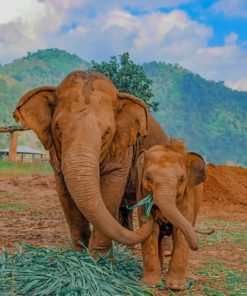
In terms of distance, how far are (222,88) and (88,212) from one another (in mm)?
Result: 143332

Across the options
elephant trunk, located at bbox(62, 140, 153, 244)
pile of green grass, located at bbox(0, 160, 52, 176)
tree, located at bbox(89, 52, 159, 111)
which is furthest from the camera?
tree, located at bbox(89, 52, 159, 111)

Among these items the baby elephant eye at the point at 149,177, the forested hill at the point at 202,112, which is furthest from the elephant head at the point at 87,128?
the forested hill at the point at 202,112

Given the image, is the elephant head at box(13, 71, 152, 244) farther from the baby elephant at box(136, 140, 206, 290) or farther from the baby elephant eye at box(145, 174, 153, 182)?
the baby elephant eye at box(145, 174, 153, 182)

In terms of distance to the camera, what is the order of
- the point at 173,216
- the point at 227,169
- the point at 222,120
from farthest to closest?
the point at 222,120, the point at 227,169, the point at 173,216

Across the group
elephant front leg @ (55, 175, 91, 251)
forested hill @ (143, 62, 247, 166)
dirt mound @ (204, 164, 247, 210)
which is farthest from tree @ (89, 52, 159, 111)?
forested hill @ (143, 62, 247, 166)

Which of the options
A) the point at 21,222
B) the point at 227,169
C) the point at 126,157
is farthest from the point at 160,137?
the point at 227,169

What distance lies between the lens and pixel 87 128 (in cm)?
520

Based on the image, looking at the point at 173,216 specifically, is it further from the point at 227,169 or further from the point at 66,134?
the point at 227,169

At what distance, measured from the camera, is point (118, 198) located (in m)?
5.97

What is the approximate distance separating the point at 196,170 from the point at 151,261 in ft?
3.28

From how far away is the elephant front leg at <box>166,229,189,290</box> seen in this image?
5387mm

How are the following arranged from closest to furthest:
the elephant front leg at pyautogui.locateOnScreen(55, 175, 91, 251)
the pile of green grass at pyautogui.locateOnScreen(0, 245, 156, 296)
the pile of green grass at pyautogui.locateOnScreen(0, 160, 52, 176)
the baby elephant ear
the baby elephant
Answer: the pile of green grass at pyautogui.locateOnScreen(0, 245, 156, 296), the baby elephant, the baby elephant ear, the elephant front leg at pyautogui.locateOnScreen(55, 175, 91, 251), the pile of green grass at pyautogui.locateOnScreen(0, 160, 52, 176)

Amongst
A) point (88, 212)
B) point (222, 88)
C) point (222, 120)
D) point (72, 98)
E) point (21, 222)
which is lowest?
point (21, 222)

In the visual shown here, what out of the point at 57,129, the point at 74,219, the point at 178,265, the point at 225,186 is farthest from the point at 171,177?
the point at 225,186
